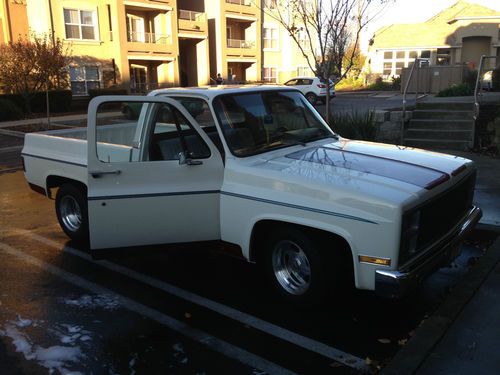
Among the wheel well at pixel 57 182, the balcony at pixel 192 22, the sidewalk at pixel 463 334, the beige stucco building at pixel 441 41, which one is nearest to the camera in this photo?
the sidewalk at pixel 463 334

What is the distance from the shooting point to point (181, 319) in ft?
13.5

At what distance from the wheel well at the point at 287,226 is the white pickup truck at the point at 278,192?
0.01m

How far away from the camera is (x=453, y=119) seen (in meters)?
10.8

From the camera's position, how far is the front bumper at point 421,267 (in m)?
3.40

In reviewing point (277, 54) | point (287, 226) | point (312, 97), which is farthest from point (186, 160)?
point (277, 54)

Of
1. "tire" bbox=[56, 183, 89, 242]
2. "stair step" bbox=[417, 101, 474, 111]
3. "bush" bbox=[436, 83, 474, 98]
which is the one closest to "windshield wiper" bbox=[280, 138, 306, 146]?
"tire" bbox=[56, 183, 89, 242]

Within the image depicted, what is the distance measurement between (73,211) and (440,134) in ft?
25.9

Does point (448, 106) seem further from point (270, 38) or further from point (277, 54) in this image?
point (277, 54)

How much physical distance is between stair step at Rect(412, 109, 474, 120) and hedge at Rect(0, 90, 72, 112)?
63.6 ft

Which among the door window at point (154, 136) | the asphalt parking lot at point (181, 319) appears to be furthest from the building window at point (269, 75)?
the asphalt parking lot at point (181, 319)

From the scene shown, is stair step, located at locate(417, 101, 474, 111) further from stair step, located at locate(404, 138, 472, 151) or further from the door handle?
the door handle

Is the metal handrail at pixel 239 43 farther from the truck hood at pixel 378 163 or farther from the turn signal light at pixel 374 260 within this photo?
the turn signal light at pixel 374 260

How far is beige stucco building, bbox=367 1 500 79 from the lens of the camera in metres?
38.8

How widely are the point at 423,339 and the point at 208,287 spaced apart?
6.72ft
